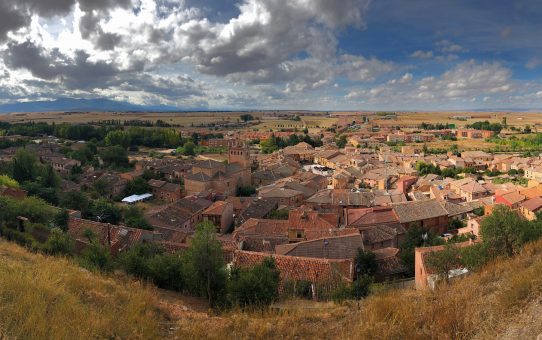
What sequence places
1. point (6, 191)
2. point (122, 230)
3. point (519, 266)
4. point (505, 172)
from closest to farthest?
point (519, 266)
point (122, 230)
point (6, 191)
point (505, 172)

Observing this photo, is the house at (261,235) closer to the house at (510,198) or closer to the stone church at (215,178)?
the stone church at (215,178)

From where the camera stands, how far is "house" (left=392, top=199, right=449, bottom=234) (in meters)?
32.2

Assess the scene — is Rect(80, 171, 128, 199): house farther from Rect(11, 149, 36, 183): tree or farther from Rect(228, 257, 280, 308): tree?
Result: Rect(228, 257, 280, 308): tree

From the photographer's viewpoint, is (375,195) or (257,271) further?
(375,195)

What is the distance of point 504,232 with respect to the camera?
1633cm

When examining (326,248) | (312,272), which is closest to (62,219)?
(326,248)

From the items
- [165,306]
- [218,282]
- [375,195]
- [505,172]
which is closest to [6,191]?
[218,282]

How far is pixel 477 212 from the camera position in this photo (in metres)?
36.8

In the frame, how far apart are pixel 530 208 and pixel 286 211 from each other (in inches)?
802

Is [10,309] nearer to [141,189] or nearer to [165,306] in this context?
[165,306]

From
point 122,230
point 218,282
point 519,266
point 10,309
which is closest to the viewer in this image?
point 10,309

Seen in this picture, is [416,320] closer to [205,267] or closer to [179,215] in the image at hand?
[205,267]

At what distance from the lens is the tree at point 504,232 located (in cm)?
1550

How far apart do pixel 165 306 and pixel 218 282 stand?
211 inches
